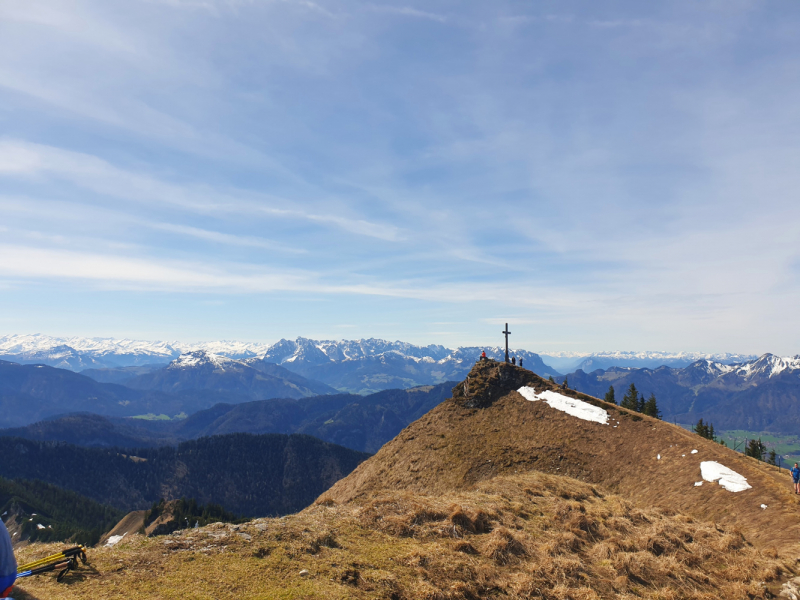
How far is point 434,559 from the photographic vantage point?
59.4ft

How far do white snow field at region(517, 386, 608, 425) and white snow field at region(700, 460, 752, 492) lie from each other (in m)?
14.2

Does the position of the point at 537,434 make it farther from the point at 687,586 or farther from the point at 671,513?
the point at 687,586

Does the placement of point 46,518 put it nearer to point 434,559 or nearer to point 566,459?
point 566,459

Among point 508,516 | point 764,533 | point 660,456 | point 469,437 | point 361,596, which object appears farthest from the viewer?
point 469,437

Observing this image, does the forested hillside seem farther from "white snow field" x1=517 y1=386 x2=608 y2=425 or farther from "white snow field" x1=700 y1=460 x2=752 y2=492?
"white snow field" x1=700 y1=460 x2=752 y2=492

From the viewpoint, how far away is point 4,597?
10547 millimetres

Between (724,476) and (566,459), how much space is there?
15.9m

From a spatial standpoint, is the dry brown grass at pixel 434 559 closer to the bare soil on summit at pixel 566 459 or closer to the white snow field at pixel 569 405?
the bare soil on summit at pixel 566 459

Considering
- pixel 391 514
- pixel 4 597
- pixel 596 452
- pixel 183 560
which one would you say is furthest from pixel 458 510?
pixel 596 452

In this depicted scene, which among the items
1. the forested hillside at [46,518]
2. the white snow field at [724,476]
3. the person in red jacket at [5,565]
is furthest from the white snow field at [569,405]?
the forested hillside at [46,518]

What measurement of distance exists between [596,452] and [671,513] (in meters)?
15.9

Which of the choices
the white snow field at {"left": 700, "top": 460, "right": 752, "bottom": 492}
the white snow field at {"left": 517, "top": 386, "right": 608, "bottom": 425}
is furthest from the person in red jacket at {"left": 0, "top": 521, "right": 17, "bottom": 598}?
the white snow field at {"left": 517, "top": 386, "right": 608, "bottom": 425}

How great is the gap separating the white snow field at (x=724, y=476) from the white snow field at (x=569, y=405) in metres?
14.2

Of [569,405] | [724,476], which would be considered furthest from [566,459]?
[724,476]
